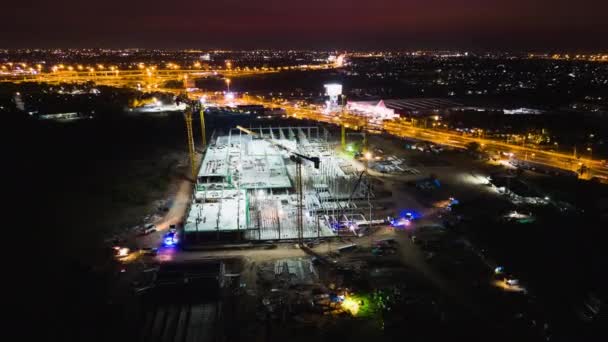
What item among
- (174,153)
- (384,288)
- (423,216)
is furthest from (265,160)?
(384,288)

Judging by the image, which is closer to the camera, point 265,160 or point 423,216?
point 423,216

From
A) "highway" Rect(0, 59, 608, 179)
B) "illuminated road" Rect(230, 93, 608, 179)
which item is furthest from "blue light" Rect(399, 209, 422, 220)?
"illuminated road" Rect(230, 93, 608, 179)

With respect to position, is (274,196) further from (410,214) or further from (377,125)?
(377,125)

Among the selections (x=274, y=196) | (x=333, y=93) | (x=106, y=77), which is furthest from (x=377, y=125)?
(x=106, y=77)

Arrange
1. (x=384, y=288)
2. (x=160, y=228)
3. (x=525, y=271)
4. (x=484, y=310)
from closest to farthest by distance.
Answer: (x=484, y=310), (x=384, y=288), (x=525, y=271), (x=160, y=228)

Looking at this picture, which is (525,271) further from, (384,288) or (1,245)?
(1,245)

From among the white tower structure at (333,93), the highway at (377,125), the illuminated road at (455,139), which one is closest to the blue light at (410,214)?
the highway at (377,125)

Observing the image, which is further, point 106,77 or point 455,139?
point 106,77

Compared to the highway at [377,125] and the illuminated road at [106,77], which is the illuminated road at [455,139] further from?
the illuminated road at [106,77]

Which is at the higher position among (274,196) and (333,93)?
(333,93)
